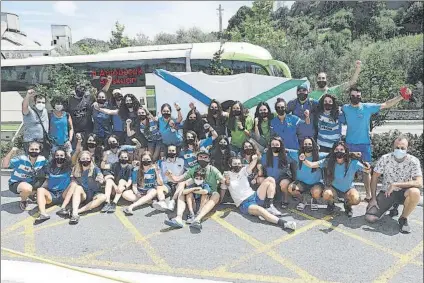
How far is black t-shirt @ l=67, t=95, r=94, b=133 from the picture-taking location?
7.14 metres

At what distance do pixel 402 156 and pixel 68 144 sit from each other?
5359mm

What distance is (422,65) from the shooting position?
21.0m

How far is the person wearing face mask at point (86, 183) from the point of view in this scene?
568 centimetres

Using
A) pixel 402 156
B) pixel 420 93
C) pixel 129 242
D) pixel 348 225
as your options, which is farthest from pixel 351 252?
pixel 420 93

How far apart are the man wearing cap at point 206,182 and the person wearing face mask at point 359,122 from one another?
211 centimetres

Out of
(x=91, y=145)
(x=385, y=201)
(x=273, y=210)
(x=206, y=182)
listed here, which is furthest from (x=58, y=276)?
(x=385, y=201)

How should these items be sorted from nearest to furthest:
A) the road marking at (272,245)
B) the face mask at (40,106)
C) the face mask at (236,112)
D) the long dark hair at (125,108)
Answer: the road marking at (272,245) < the face mask at (236,112) < the face mask at (40,106) < the long dark hair at (125,108)

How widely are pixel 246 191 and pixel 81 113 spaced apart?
143 inches

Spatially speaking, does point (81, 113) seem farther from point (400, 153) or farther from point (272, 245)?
point (400, 153)

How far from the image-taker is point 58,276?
402cm

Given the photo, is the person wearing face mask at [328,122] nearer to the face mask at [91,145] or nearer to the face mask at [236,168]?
the face mask at [236,168]

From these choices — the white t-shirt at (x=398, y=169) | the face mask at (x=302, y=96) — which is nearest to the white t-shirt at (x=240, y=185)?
the face mask at (x=302, y=96)

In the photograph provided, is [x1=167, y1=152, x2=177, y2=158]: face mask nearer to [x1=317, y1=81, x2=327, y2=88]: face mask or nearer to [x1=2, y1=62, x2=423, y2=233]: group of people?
[x1=2, y1=62, x2=423, y2=233]: group of people

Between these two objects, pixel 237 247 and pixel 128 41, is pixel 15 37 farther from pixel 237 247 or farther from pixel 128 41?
pixel 237 247
